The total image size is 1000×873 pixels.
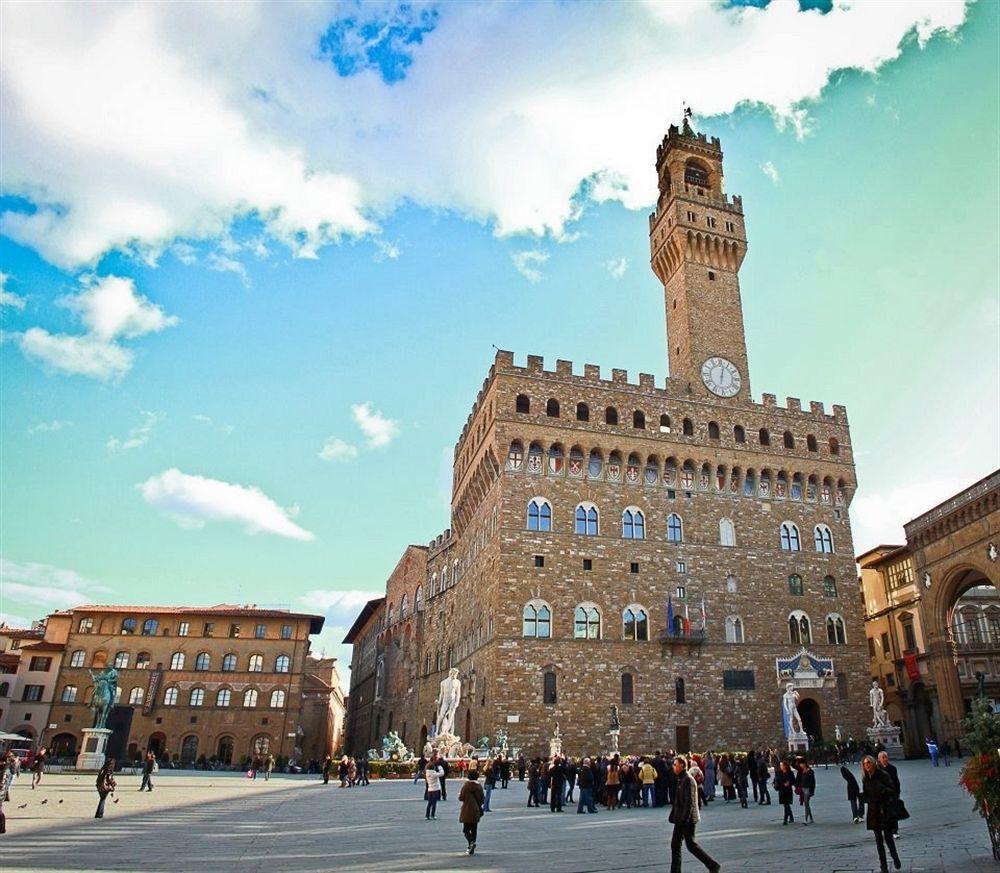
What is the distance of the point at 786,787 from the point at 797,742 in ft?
60.7

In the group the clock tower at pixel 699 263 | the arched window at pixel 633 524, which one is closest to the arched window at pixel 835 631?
the arched window at pixel 633 524

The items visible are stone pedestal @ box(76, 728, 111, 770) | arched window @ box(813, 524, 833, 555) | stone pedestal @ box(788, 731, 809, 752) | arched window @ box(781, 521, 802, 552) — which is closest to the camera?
stone pedestal @ box(788, 731, 809, 752)

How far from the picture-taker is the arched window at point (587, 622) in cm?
3147

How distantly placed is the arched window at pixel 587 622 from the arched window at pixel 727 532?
736 centimetres

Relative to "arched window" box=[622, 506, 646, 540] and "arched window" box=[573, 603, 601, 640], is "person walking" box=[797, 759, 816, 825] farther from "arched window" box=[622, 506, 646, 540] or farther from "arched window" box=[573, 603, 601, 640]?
"arched window" box=[622, 506, 646, 540]

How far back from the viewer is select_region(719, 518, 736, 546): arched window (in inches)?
1372

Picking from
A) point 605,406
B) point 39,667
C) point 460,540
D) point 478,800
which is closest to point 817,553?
point 605,406

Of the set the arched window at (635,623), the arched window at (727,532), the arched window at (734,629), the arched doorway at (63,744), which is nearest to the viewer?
the arched window at (635,623)

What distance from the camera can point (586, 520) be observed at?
3347 centimetres

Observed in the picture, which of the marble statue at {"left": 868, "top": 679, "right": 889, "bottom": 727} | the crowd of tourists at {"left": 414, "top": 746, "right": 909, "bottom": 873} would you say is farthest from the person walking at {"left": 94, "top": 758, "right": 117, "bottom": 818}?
the marble statue at {"left": 868, "top": 679, "right": 889, "bottom": 727}

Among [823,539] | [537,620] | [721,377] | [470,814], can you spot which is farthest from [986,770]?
[721,377]

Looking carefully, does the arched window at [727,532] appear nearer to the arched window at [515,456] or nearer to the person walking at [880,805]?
the arched window at [515,456]

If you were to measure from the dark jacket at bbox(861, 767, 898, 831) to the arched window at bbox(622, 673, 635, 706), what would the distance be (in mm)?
22642

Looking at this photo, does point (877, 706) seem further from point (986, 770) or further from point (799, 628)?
point (986, 770)
